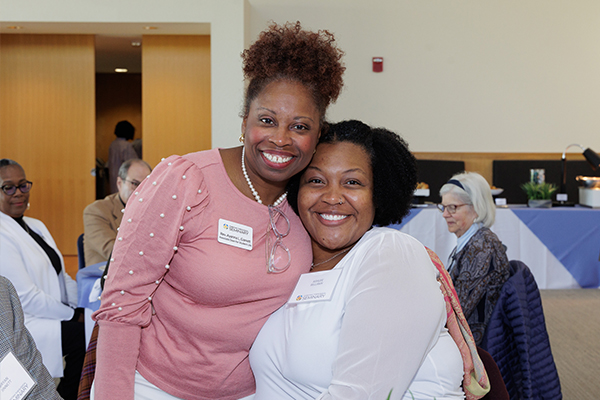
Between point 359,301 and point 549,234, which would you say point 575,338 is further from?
point 359,301

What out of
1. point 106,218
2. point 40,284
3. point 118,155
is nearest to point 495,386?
point 40,284

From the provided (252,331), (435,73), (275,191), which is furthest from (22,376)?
(435,73)

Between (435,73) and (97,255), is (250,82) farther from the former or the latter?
(435,73)

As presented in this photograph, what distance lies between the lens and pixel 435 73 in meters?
7.12

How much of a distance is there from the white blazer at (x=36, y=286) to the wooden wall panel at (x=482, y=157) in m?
5.25

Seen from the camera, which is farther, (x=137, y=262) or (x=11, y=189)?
(x=11, y=189)

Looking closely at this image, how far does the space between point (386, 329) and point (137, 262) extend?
61 cm

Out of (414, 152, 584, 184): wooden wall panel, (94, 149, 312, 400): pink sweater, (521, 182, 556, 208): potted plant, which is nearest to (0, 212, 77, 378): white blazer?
(94, 149, 312, 400): pink sweater

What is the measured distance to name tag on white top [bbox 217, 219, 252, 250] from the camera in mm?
1338

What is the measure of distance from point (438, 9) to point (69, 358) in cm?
624

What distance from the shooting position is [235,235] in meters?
1.36

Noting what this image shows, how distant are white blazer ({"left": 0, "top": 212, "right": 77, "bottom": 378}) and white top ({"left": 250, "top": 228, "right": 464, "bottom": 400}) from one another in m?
1.85

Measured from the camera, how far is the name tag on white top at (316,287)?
1.28 meters

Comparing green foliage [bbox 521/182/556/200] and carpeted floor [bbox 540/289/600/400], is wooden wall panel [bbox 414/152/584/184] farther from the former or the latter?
carpeted floor [bbox 540/289/600/400]
